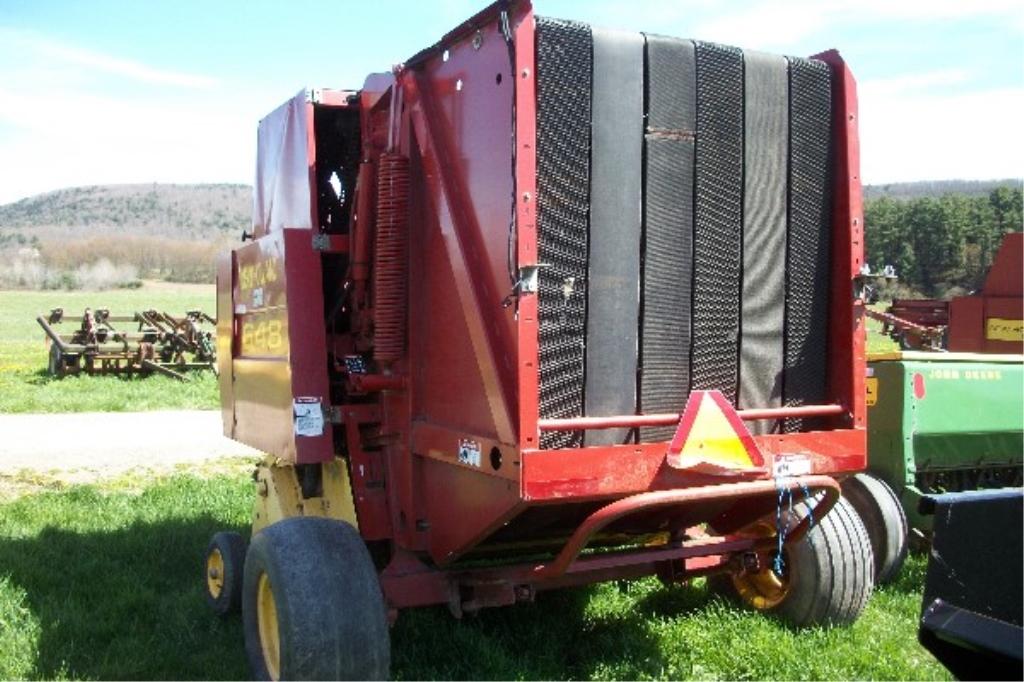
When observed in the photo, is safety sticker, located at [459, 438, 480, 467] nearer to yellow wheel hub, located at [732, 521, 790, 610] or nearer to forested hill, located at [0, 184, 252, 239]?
yellow wheel hub, located at [732, 521, 790, 610]

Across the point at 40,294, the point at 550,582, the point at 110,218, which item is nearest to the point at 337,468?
the point at 550,582

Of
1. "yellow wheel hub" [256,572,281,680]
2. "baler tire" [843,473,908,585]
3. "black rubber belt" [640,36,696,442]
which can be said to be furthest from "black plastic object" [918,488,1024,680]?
"baler tire" [843,473,908,585]

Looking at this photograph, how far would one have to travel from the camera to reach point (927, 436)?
20.6ft

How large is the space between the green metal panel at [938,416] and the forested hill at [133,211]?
11418 cm

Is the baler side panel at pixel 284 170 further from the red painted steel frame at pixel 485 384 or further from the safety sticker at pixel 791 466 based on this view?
the safety sticker at pixel 791 466

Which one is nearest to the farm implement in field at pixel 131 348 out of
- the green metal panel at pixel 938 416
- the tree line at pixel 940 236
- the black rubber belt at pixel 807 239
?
the green metal panel at pixel 938 416

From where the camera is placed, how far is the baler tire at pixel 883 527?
18.7 feet

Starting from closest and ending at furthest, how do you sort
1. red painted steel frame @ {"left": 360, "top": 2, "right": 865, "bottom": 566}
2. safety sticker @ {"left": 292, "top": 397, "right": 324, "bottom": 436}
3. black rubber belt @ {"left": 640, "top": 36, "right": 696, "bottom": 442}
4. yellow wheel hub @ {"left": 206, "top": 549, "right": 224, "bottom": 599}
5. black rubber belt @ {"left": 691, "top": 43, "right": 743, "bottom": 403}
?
red painted steel frame @ {"left": 360, "top": 2, "right": 865, "bottom": 566}
black rubber belt @ {"left": 640, "top": 36, "right": 696, "bottom": 442}
black rubber belt @ {"left": 691, "top": 43, "right": 743, "bottom": 403}
safety sticker @ {"left": 292, "top": 397, "right": 324, "bottom": 436}
yellow wheel hub @ {"left": 206, "top": 549, "right": 224, "bottom": 599}

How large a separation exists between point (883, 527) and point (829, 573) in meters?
1.11

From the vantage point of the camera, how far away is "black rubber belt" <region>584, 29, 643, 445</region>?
3.61 m

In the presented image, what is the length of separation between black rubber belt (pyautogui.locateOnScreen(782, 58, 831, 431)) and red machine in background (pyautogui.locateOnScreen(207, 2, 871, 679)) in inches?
0.4

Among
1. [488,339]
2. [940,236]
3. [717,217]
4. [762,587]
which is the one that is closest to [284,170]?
[488,339]

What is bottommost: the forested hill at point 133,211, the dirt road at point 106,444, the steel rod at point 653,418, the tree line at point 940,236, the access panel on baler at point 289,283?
the dirt road at point 106,444

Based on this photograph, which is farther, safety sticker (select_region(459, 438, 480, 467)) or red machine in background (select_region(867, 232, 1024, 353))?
red machine in background (select_region(867, 232, 1024, 353))
